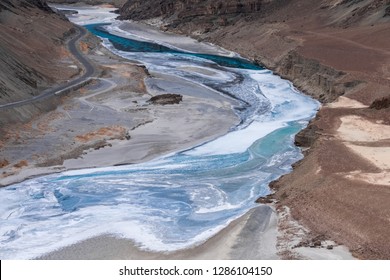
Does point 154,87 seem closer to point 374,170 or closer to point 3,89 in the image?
point 3,89

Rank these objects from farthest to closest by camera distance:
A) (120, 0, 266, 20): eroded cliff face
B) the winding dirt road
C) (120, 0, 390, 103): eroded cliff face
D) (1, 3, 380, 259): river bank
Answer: (120, 0, 266, 20): eroded cliff face < (120, 0, 390, 103): eroded cliff face < the winding dirt road < (1, 3, 380, 259): river bank

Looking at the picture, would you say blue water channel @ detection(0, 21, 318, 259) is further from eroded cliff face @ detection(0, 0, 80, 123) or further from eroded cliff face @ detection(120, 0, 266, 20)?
eroded cliff face @ detection(120, 0, 266, 20)

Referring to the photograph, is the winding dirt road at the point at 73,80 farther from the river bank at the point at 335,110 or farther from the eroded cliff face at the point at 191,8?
the eroded cliff face at the point at 191,8

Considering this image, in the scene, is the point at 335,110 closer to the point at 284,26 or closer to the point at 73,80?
the point at 73,80

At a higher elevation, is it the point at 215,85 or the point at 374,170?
the point at 374,170

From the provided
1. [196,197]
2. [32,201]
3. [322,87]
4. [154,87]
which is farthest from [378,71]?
[32,201]

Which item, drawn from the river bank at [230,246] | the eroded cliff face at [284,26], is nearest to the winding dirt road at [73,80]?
the eroded cliff face at [284,26]

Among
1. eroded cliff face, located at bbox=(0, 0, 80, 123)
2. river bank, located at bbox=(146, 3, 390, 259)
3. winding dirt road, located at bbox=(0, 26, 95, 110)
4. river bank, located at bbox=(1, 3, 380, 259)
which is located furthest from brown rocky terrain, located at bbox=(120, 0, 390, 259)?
eroded cliff face, located at bbox=(0, 0, 80, 123)
